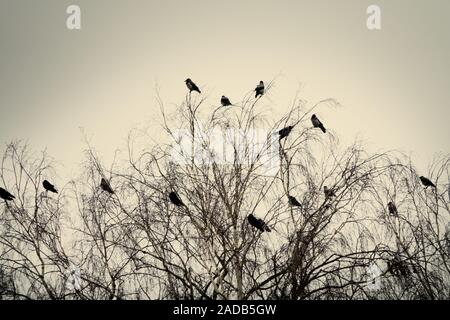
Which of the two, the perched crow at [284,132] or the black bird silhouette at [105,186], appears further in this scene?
the perched crow at [284,132]

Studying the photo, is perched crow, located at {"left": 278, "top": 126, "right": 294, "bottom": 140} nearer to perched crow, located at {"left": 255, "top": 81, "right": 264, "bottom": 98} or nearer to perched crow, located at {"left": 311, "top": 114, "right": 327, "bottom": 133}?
perched crow, located at {"left": 311, "top": 114, "right": 327, "bottom": 133}

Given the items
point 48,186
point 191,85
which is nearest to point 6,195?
point 48,186

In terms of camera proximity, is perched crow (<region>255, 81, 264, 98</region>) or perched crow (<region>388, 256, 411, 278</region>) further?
perched crow (<region>255, 81, 264, 98</region>)

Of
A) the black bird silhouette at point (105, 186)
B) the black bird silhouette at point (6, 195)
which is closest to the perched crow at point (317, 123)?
the black bird silhouette at point (105, 186)

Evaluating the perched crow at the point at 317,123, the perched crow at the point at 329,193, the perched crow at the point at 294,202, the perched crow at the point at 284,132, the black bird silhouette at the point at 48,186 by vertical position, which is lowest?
the perched crow at the point at 294,202

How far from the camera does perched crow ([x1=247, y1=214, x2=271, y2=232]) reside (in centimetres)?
598

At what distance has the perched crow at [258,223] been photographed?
235 inches

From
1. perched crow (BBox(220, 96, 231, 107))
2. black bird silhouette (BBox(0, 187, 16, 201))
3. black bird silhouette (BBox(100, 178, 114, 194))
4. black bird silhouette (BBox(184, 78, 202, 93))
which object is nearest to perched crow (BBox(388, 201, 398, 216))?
perched crow (BBox(220, 96, 231, 107))

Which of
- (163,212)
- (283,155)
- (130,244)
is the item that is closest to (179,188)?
(163,212)

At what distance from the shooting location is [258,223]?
6.00 meters

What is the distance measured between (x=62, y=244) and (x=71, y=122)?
162 centimetres

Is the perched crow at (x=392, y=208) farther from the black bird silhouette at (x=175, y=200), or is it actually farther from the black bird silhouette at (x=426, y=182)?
the black bird silhouette at (x=175, y=200)
